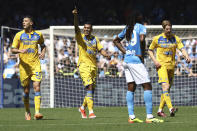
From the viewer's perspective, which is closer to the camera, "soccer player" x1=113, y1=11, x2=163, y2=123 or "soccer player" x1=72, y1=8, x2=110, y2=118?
"soccer player" x1=113, y1=11, x2=163, y2=123

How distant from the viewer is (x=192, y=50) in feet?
64.5

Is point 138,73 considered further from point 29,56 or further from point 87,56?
point 29,56

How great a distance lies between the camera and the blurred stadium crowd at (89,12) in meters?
28.6

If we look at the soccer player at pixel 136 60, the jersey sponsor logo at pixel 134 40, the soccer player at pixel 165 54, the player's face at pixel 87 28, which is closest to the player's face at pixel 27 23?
the player's face at pixel 87 28

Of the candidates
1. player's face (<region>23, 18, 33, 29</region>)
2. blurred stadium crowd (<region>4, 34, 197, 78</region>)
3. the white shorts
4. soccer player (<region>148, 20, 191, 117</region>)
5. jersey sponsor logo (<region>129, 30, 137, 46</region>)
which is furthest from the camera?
blurred stadium crowd (<region>4, 34, 197, 78</region>)

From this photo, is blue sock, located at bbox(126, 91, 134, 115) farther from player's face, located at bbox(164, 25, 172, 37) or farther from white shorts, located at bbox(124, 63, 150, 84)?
player's face, located at bbox(164, 25, 172, 37)

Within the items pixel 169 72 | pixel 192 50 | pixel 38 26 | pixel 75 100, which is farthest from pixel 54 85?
pixel 38 26

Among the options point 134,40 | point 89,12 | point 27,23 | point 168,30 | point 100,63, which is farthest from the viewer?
point 89,12

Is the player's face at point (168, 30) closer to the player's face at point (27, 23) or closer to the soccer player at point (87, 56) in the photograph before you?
the soccer player at point (87, 56)

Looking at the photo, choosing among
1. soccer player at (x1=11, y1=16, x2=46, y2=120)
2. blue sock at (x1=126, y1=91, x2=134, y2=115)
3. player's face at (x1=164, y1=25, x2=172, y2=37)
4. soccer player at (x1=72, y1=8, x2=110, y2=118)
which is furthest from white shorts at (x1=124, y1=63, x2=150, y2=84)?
player's face at (x1=164, y1=25, x2=172, y2=37)

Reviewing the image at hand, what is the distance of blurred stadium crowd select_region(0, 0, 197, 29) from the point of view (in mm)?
28609

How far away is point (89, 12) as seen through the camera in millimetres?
30922

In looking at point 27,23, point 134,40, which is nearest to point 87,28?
point 27,23

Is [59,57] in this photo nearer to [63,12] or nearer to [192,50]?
[192,50]
